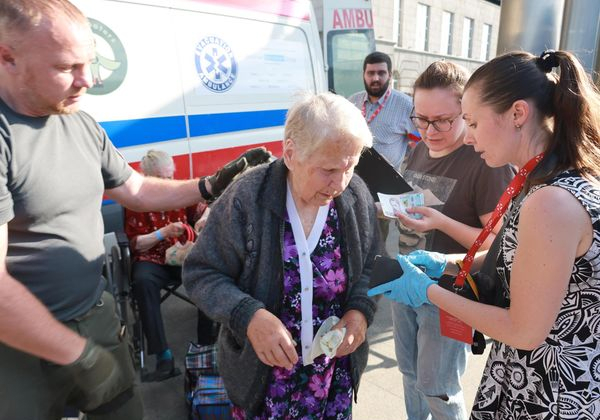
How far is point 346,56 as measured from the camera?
20.4 feet

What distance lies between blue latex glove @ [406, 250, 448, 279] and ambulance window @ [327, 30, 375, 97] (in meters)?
4.82

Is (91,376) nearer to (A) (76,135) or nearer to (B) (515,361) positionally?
(A) (76,135)

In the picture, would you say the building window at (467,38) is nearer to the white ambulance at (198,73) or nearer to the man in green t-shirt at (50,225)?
the white ambulance at (198,73)

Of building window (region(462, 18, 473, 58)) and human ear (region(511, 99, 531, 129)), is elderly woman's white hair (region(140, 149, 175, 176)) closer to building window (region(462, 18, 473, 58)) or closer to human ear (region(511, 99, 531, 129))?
human ear (region(511, 99, 531, 129))

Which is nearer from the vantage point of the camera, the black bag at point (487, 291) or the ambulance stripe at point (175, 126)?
the black bag at point (487, 291)

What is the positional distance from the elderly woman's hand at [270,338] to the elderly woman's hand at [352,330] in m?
0.21

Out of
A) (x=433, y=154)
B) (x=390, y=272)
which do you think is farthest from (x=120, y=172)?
(x=433, y=154)

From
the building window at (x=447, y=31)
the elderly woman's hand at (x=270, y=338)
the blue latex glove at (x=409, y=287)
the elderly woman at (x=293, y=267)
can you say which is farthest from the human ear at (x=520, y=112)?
the building window at (x=447, y=31)

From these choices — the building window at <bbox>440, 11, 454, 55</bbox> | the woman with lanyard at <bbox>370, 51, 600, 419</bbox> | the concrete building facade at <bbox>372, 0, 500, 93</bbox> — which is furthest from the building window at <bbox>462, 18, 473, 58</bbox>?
the woman with lanyard at <bbox>370, 51, 600, 419</bbox>

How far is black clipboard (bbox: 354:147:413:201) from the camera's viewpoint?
6.00ft

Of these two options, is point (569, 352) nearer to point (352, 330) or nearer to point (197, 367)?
point (352, 330)

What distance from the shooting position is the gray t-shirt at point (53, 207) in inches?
50.8

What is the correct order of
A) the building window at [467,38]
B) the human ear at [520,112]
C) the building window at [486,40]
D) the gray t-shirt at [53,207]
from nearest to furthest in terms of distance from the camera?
the human ear at [520,112]
the gray t-shirt at [53,207]
the building window at [467,38]
the building window at [486,40]

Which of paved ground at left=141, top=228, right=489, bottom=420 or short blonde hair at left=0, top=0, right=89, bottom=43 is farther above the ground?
short blonde hair at left=0, top=0, right=89, bottom=43
